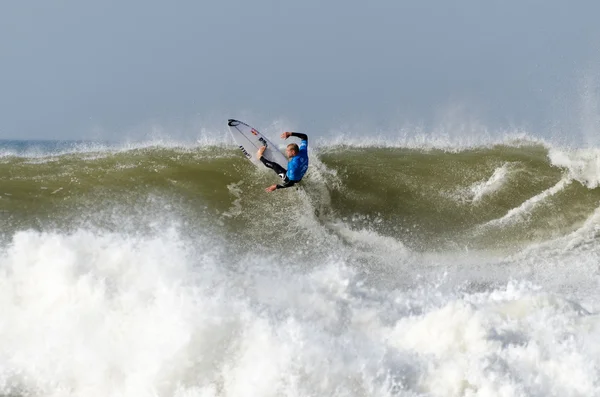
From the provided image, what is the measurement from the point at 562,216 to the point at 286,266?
16.9 feet

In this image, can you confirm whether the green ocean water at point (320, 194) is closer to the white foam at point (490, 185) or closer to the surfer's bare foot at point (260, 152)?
the white foam at point (490, 185)

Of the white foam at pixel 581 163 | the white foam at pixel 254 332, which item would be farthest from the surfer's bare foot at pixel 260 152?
the white foam at pixel 581 163

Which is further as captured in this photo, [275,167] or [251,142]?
→ [251,142]

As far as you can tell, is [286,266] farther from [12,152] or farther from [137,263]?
[12,152]

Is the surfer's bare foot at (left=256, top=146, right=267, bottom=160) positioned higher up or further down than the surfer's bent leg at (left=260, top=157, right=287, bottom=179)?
higher up

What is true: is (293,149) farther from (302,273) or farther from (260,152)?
(302,273)

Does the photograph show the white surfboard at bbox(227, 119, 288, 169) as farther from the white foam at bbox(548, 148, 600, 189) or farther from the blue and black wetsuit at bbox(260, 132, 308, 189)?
the white foam at bbox(548, 148, 600, 189)

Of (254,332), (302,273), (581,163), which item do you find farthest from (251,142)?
(581,163)

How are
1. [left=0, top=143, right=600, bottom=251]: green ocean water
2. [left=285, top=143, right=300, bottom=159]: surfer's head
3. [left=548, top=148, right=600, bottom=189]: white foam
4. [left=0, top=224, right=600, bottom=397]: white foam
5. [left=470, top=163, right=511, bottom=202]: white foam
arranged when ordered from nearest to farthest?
[left=0, top=224, right=600, bottom=397]: white foam → [left=0, top=143, right=600, bottom=251]: green ocean water → [left=285, top=143, right=300, bottom=159]: surfer's head → [left=470, top=163, right=511, bottom=202]: white foam → [left=548, top=148, right=600, bottom=189]: white foam

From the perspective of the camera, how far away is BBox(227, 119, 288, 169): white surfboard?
11406 mm

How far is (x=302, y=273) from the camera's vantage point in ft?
27.7

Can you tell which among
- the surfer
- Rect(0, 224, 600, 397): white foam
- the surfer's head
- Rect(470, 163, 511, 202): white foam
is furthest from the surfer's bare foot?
Rect(470, 163, 511, 202): white foam

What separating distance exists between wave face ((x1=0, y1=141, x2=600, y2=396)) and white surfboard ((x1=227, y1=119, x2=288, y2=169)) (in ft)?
0.99

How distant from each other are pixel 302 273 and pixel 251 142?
393 centimetres
